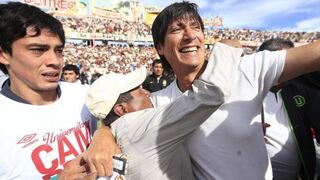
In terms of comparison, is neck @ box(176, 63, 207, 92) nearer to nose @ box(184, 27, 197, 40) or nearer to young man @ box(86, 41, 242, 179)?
nose @ box(184, 27, 197, 40)

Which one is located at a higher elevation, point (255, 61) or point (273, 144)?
point (255, 61)

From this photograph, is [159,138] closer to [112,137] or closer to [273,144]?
[112,137]

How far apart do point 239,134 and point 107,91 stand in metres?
0.70

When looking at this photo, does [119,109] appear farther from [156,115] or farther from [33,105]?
[33,105]

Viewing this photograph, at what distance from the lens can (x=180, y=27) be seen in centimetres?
260

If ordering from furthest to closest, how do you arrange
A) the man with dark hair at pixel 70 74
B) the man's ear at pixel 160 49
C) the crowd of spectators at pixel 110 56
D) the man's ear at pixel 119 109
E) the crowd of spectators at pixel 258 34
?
1. the crowd of spectators at pixel 258 34
2. the crowd of spectators at pixel 110 56
3. the man with dark hair at pixel 70 74
4. the man's ear at pixel 160 49
5. the man's ear at pixel 119 109

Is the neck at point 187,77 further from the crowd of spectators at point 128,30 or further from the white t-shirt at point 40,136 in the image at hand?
the crowd of spectators at point 128,30

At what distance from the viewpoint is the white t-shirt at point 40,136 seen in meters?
2.24

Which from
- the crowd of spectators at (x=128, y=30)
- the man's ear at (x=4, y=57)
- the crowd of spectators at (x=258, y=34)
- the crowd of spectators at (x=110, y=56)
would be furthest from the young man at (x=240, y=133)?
the crowd of spectators at (x=258, y=34)

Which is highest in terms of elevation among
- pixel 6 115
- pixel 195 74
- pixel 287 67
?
pixel 287 67

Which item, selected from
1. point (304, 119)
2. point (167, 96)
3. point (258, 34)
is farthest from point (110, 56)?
point (304, 119)

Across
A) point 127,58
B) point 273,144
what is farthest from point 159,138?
point 127,58

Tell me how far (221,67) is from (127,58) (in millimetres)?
37421

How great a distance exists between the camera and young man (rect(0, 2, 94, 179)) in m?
2.27
